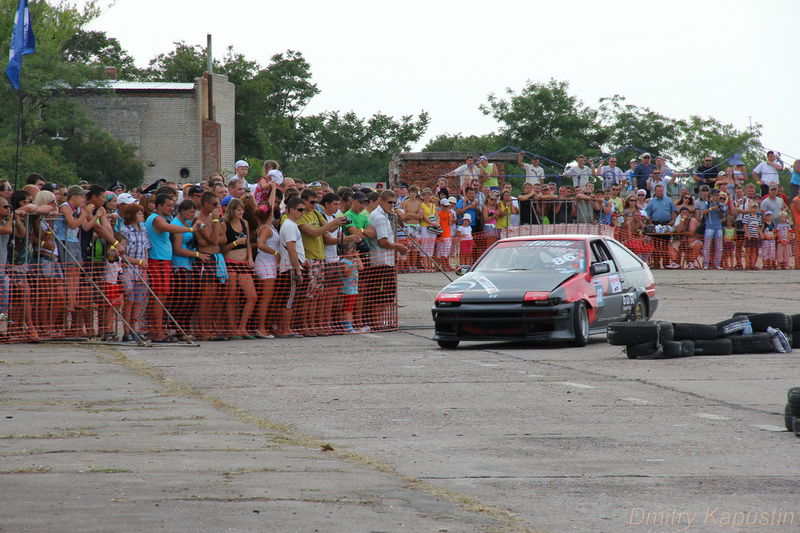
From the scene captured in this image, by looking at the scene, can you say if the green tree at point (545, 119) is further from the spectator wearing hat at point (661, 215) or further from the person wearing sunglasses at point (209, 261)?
the person wearing sunglasses at point (209, 261)

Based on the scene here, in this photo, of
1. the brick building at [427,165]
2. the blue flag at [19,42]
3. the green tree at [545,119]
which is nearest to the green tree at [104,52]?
the green tree at [545,119]

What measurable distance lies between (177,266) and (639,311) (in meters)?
6.11

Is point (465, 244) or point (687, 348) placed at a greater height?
point (465, 244)

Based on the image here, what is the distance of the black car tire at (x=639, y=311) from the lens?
1677cm

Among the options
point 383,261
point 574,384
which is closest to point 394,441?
point 574,384

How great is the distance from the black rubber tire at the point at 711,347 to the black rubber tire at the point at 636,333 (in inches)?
17.9

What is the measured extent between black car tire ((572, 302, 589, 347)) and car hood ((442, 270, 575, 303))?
0.39 metres

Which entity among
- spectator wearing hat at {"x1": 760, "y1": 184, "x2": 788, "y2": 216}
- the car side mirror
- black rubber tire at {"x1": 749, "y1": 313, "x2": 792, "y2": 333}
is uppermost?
spectator wearing hat at {"x1": 760, "y1": 184, "x2": 788, "y2": 216}

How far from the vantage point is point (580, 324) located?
1541 centimetres

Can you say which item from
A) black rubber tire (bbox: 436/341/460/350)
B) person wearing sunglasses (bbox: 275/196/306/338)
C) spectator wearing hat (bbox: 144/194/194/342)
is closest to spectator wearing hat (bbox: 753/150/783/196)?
person wearing sunglasses (bbox: 275/196/306/338)

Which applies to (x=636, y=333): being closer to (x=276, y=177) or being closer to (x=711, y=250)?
(x=276, y=177)

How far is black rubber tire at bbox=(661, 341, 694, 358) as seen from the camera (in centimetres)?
1402

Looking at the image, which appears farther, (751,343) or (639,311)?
(639,311)

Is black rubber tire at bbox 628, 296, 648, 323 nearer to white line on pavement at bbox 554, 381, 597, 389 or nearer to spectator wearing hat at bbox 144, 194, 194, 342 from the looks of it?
white line on pavement at bbox 554, 381, 597, 389
